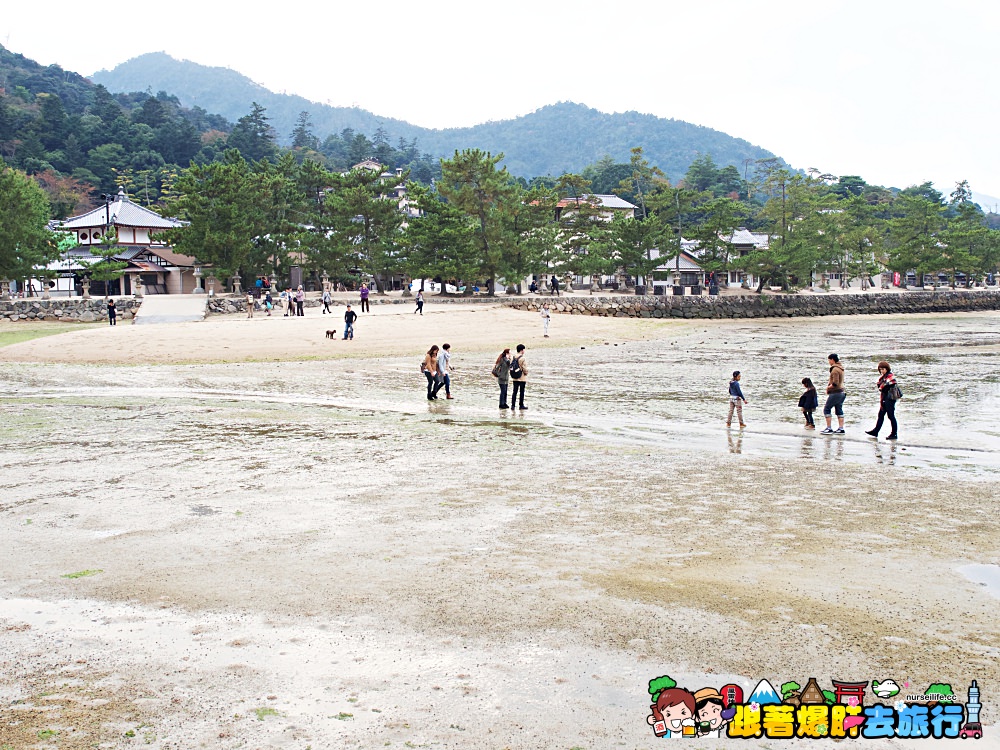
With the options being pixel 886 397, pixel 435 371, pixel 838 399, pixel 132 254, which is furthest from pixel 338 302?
pixel 886 397

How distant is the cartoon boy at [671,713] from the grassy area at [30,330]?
3833 cm

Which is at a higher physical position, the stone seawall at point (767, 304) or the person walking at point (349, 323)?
the stone seawall at point (767, 304)

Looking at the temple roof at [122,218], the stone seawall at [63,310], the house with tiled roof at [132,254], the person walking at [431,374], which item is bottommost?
the person walking at [431,374]

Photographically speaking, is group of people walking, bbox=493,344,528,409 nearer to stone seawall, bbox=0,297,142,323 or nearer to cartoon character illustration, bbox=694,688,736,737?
cartoon character illustration, bbox=694,688,736,737

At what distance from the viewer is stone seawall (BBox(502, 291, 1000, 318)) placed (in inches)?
2349

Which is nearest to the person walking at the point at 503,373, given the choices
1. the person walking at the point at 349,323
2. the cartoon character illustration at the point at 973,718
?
the cartoon character illustration at the point at 973,718

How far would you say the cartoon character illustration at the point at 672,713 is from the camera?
5.51m

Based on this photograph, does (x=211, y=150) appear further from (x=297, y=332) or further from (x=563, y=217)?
(x=297, y=332)

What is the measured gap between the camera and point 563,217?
75812 mm

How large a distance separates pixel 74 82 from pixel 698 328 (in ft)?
639

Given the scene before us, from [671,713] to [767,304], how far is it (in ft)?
241

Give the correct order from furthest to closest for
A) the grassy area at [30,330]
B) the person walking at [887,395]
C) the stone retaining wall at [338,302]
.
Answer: the stone retaining wall at [338,302] < the grassy area at [30,330] < the person walking at [887,395]

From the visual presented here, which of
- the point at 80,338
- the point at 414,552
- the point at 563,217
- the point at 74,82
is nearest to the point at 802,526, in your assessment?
the point at 414,552

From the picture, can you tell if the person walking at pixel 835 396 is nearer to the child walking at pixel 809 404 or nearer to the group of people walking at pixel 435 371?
the child walking at pixel 809 404
